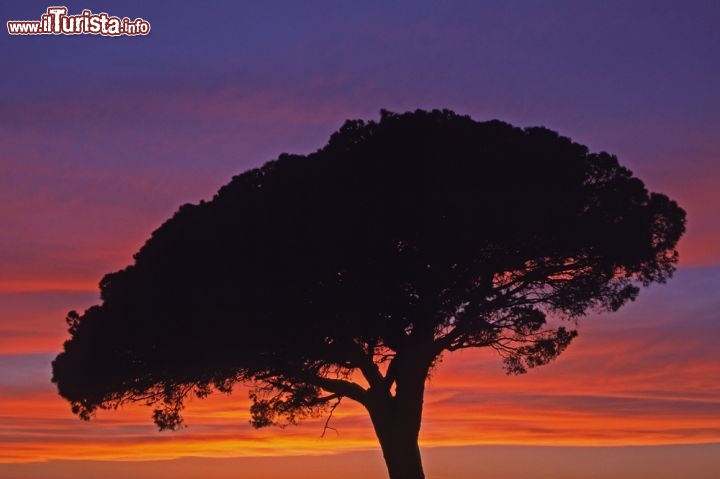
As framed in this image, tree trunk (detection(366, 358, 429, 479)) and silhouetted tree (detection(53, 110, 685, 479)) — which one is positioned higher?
silhouetted tree (detection(53, 110, 685, 479))

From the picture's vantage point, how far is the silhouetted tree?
2847 cm

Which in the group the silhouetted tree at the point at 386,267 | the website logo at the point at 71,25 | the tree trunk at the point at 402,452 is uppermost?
the website logo at the point at 71,25

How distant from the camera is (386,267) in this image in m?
28.3

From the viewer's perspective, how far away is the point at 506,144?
2947 cm

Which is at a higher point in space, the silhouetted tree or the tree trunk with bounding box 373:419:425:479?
the silhouetted tree

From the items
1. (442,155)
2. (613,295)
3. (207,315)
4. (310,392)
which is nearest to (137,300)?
(207,315)

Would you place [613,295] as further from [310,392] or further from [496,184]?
[310,392]

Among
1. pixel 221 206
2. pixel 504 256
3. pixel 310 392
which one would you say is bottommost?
pixel 310 392

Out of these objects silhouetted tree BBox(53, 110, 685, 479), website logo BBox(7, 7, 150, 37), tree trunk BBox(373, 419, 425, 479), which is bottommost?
tree trunk BBox(373, 419, 425, 479)

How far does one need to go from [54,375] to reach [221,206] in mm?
6788

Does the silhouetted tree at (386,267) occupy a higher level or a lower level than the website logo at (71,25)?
lower

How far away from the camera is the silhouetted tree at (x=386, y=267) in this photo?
28469 mm

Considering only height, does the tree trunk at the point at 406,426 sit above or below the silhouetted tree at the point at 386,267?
below

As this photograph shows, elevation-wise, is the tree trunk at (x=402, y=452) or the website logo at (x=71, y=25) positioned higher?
the website logo at (x=71, y=25)
